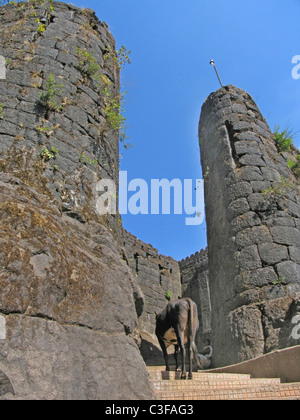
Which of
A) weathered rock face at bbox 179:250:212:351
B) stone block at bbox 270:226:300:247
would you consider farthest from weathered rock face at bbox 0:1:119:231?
weathered rock face at bbox 179:250:212:351

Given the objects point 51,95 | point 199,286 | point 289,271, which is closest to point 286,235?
point 289,271

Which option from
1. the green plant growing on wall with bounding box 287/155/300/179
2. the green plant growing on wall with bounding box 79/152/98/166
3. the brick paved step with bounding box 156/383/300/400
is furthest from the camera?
the green plant growing on wall with bounding box 287/155/300/179

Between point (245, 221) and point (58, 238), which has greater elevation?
point (245, 221)

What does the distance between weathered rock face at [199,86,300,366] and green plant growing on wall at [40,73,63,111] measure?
3.35 meters

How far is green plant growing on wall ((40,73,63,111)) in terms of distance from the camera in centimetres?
452

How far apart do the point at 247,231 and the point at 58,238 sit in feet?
12.7

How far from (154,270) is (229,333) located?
8608 millimetres

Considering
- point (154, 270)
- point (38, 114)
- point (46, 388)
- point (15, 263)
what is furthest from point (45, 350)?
point (154, 270)

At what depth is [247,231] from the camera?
618 cm

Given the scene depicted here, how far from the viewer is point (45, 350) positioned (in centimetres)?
232

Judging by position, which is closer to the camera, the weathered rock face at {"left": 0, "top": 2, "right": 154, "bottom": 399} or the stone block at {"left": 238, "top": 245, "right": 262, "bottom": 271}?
the weathered rock face at {"left": 0, "top": 2, "right": 154, "bottom": 399}

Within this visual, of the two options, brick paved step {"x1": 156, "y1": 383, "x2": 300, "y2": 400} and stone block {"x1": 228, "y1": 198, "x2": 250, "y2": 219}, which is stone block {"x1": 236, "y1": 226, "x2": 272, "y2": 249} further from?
brick paved step {"x1": 156, "y1": 383, "x2": 300, "y2": 400}

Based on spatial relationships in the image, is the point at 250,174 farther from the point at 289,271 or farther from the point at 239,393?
the point at 239,393

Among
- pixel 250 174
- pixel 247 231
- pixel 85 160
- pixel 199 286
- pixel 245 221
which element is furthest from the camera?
pixel 199 286
